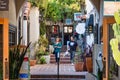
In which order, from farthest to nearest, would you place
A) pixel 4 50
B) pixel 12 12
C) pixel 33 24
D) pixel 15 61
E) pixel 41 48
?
pixel 33 24 → pixel 41 48 → pixel 12 12 → pixel 15 61 → pixel 4 50

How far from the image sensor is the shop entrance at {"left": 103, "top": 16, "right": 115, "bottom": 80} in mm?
8633

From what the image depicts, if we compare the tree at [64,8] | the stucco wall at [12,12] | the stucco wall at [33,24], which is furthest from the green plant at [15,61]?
the tree at [64,8]

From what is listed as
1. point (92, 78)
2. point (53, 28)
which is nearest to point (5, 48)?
point (92, 78)

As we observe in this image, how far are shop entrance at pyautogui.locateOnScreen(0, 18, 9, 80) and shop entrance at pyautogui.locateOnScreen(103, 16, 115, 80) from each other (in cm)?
229

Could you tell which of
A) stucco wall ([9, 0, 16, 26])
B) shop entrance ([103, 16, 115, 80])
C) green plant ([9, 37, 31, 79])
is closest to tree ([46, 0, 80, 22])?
stucco wall ([9, 0, 16, 26])

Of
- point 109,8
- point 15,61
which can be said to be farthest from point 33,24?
point 109,8

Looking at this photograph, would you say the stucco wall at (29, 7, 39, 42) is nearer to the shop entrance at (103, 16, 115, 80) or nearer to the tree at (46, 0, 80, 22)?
the tree at (46, 0, 80, 22)

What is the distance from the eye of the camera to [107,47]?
877 cm

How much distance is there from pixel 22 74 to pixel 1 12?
1.77 meters

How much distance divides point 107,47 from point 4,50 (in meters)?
2.41

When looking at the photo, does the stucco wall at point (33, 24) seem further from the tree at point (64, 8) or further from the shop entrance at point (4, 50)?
the shop entrance at point (4, 50)

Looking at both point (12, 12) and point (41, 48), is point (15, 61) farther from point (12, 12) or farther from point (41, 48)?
point (41, 48)

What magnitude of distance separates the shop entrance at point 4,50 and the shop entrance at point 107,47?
229cm

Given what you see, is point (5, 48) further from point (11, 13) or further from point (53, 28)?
point (53, 28)
